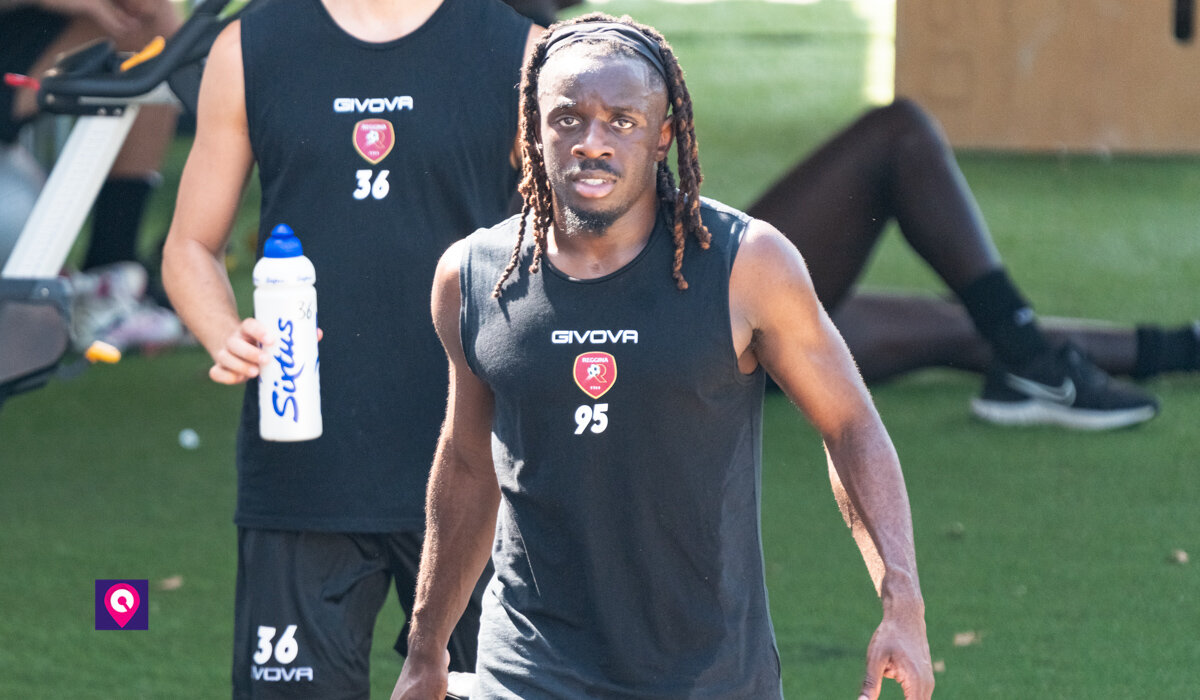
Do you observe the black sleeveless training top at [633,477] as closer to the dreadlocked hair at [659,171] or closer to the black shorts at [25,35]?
the dreadlocked hair at [659,171]

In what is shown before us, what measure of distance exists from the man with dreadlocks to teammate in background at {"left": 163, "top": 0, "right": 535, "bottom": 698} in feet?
2.24

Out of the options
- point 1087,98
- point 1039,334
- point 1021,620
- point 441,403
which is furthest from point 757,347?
point 1087,98

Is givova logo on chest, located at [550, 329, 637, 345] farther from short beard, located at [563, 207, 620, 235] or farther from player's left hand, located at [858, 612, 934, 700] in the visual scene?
player's left hand, located at [858, 612, 934, 700]

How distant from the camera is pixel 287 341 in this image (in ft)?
10.4

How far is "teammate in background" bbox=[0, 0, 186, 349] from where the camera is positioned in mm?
7102

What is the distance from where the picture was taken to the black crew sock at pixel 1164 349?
7262mm

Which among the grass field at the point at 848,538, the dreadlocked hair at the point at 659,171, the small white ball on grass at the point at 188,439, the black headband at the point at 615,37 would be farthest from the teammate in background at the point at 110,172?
the black headband at the point at 615,37

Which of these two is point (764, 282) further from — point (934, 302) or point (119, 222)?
A: point (119, 222)

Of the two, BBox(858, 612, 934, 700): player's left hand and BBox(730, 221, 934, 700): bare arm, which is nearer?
BBox(858, 612, 934, 700): player's left hand

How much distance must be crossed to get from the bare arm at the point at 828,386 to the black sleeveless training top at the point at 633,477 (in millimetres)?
40

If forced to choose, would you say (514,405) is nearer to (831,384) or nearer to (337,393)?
(831,384)

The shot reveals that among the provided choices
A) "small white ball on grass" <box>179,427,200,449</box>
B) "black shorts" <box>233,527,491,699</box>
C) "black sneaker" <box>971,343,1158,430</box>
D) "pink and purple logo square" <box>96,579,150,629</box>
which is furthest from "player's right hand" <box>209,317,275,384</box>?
"black sneaker" <box>971,343,1158,430</box>

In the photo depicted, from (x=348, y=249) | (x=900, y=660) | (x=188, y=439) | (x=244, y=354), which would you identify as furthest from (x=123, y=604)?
(x=900, y=660)

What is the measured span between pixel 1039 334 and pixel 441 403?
3.88m
